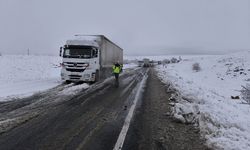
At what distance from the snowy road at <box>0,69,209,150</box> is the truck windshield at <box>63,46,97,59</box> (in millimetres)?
10883

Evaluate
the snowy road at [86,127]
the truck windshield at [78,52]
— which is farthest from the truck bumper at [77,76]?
the snowy road at [86,127]

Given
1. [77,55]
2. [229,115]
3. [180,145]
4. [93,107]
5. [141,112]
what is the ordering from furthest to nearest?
[77,55] < [93,107] < [141,112] < [229,115] < [180,145]

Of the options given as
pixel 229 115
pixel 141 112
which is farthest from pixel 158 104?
pixel 229 115

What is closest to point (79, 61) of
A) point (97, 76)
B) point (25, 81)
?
point (97, 76)

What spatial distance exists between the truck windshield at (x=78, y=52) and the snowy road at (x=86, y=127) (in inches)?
428

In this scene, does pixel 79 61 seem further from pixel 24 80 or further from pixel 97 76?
pixel 24 80

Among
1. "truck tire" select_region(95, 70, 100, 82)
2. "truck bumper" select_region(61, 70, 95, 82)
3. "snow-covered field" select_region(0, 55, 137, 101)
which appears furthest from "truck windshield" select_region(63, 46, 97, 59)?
"snow-covered field" select_region(0, 55, 137, 101)

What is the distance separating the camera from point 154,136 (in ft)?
24.3

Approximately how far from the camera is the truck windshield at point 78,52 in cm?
2294

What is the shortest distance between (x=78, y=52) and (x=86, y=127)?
1547 cm

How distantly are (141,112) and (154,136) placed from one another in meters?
3.29

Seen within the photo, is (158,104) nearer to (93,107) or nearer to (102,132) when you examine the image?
(93,107)

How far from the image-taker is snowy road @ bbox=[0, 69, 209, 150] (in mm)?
6594

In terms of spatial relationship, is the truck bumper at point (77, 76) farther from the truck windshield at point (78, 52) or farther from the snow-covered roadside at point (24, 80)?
the truck windshield at point (78, 52)
